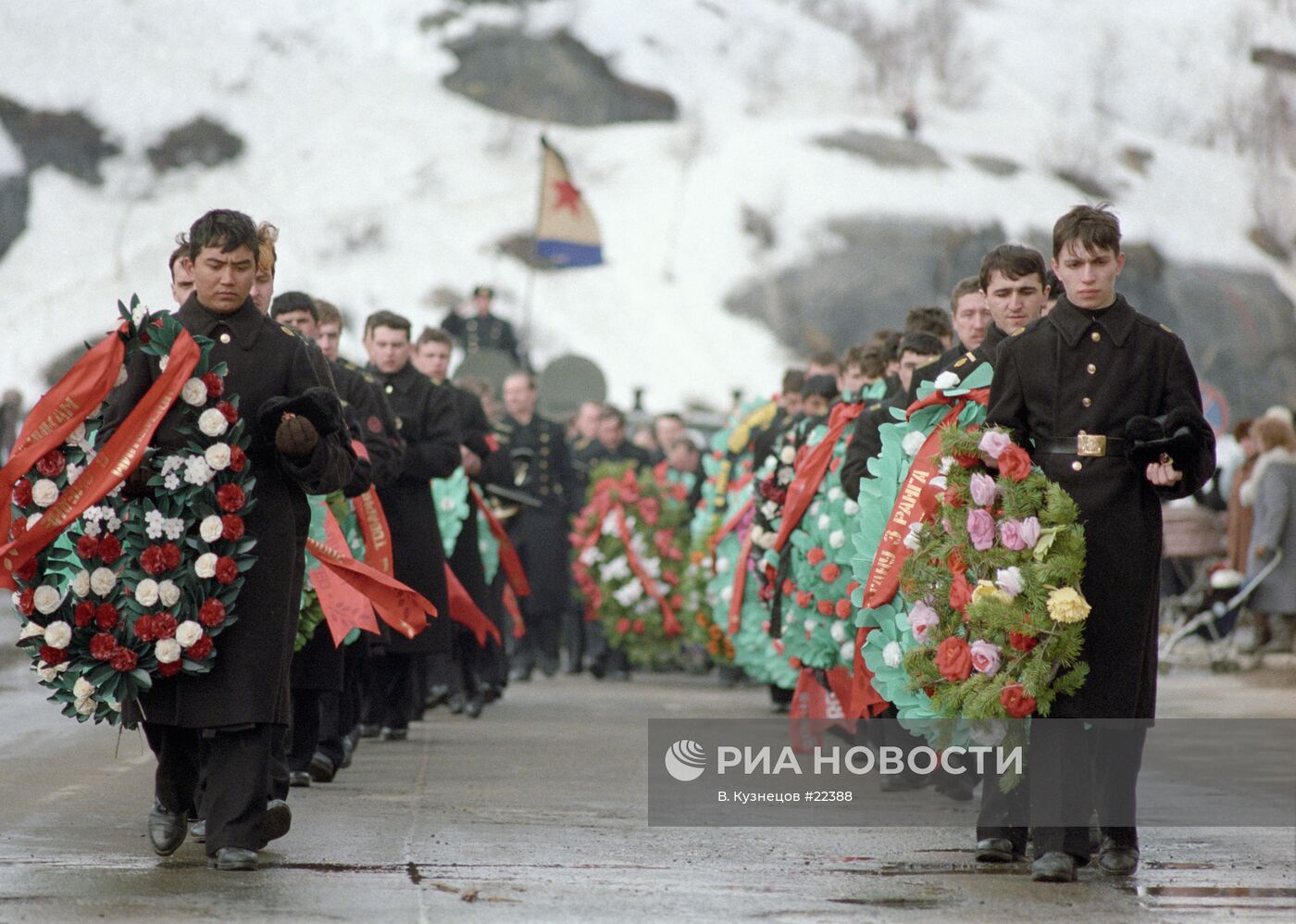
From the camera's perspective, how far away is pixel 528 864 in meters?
6.41

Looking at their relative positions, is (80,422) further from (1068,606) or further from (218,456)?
(1068,606)

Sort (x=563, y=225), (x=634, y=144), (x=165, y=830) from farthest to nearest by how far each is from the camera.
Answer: (x=634, y=144) < (x=563, y=225) < (x=165, y=830)

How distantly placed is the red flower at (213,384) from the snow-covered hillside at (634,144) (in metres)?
42.8

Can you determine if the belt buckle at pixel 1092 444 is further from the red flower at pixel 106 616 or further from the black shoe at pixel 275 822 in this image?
the red flower at pixel 106 616

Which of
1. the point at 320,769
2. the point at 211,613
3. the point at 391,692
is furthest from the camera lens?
the point at 391,692

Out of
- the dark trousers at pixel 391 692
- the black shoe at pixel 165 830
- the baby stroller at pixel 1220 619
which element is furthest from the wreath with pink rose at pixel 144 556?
the baby stroller at pixel 1220 619

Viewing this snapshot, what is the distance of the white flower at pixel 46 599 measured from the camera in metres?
6.28

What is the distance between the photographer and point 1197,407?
6.33 m

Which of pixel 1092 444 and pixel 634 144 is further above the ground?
pixel 634 144

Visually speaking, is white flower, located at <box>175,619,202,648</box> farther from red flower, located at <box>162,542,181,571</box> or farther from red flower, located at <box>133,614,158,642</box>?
red flower, located at <box>162,542,181,571</box>

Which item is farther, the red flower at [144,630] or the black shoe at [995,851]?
the black shoe at [995,851]

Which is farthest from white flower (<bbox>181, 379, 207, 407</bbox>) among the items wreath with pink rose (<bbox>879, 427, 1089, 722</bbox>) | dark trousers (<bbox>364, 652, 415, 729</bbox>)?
dark trousers (<bbox>364, 652, 415, 729</bbox>)

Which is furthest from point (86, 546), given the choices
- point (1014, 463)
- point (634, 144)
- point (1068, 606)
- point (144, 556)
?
point (634, 144)

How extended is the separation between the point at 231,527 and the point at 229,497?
0.30 feet
